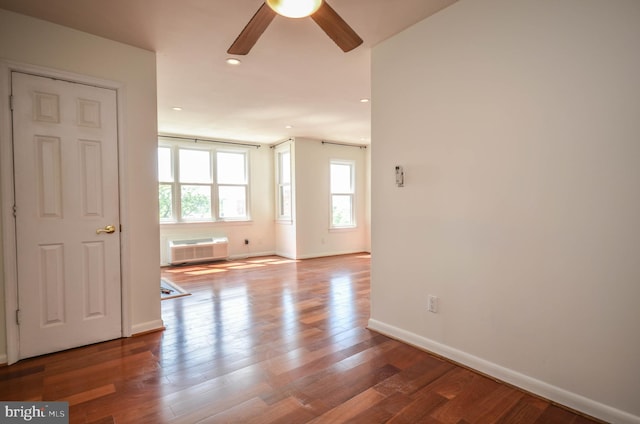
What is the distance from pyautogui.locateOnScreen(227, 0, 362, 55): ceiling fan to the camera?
1589 mm

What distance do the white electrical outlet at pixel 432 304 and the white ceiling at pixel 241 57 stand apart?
6.40ft

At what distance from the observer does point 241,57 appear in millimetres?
3070

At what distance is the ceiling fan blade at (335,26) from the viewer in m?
1.69

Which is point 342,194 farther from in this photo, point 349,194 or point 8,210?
point 8,210

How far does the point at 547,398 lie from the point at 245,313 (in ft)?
8.51

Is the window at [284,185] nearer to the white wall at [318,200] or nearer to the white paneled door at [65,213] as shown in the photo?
the white wall at [318,200]

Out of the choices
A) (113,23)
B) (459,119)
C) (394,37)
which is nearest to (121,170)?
(113,23)

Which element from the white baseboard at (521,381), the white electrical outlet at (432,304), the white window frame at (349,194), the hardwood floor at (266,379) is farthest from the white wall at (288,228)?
the white electrical outlet at (432,304)

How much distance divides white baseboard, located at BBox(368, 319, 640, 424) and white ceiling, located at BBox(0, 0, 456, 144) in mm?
2316

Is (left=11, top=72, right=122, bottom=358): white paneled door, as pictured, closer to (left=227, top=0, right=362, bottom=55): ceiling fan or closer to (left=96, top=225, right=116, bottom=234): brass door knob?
(left=96, top=225, right=116, bottom=234): brass door knob

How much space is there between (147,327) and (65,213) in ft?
3.87

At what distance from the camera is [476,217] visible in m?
2.26

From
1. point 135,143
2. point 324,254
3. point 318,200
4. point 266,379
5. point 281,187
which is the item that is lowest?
point 266,379

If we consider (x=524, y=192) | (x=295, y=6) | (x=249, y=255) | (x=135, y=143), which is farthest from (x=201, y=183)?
(x=524, y=192)
